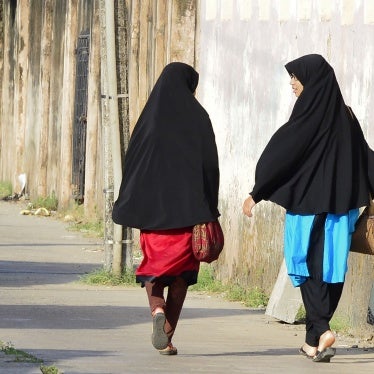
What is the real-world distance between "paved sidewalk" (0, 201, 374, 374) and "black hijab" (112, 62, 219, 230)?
772mm

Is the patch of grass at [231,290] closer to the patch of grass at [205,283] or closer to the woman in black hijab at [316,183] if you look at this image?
the patch of grass at [205,283]

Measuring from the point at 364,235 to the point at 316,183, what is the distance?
0.40 meters

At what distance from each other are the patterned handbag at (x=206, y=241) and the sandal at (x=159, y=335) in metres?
0.40

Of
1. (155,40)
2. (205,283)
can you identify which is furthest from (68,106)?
(205,283)

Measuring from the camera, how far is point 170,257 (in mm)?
9000

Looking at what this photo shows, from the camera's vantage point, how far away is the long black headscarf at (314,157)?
355 inches

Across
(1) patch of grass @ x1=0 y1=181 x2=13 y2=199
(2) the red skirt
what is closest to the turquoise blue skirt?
(2) the red skirt

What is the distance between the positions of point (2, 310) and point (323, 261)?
9.02ft

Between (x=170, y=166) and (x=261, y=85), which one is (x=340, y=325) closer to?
(x=170, y=166)

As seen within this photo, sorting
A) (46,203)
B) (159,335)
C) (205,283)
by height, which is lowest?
(46,203)

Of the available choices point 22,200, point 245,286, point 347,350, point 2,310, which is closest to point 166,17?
point 245,286

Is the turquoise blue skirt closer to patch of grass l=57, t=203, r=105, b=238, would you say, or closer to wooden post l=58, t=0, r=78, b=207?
patch of grass l=57, t=203, r=105, b=238

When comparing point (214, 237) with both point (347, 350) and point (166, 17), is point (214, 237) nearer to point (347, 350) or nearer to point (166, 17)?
point (347, 350)

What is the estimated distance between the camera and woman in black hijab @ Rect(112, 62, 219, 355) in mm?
9016
